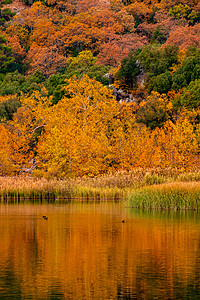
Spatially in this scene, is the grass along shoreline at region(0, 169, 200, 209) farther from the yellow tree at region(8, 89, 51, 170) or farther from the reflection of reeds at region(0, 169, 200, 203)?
the yellow tree at region(8, 89, 51, 170)

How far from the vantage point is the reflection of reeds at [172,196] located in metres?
31.4

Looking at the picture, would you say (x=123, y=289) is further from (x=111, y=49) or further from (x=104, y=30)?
(x=104, y=30)

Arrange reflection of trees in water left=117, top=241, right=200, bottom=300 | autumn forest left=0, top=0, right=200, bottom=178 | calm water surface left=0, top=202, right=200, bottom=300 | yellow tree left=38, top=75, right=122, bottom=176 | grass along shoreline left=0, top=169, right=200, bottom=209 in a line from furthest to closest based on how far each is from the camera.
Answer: autumn forest left=0, top=0, right=200, bottom=178
yellow tree left=38, top=75, right=122, bottom=176
grass along shoreline left=0, top=169, right=200, bottom=209
calm water surface left=0, top=202, right=200, bottom=300
reflection of trees in water left=117, top=241, right=200, bottom=300

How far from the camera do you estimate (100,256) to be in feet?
56.4

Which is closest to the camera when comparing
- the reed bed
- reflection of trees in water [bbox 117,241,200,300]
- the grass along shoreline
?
reflection of trees in water [bbox 117,241,200,300]

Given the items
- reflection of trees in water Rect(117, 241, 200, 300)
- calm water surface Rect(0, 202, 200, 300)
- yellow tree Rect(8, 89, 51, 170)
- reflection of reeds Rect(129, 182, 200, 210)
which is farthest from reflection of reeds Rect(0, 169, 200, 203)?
reflection of trees in water Rect(117, 241, 200, 300)

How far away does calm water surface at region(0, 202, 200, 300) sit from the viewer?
43.1 feet

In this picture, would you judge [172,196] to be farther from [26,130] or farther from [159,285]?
[26,130]

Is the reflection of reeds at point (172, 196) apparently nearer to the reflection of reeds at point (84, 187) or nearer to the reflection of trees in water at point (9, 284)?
the reflection of reeds at point (84, 187)

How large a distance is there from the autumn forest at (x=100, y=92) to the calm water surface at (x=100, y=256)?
65.3ft

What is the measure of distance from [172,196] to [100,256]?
601 inches

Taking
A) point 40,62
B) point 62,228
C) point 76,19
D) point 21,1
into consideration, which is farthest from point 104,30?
point 62,228

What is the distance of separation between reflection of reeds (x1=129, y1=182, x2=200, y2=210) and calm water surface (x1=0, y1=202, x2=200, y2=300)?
2691mm

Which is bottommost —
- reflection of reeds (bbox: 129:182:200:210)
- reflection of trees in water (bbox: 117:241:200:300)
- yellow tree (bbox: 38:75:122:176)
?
reflection of trees in water (bbox: 117:241:200:300)
